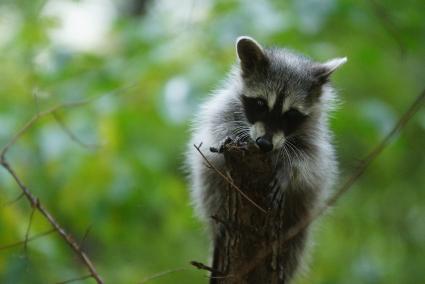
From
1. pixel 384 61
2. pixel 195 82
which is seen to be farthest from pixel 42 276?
pixel 384 61

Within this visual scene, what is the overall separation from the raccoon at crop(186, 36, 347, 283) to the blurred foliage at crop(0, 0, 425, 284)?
11.2 inches

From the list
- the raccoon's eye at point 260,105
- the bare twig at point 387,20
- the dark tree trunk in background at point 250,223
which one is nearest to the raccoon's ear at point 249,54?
the raccoon's eye at point 260,105

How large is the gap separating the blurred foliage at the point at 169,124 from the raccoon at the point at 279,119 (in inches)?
11.2

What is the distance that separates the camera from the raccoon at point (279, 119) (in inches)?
158

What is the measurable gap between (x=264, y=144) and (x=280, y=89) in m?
0.62

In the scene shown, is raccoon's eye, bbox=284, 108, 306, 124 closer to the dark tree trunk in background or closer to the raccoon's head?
the raccoon's head

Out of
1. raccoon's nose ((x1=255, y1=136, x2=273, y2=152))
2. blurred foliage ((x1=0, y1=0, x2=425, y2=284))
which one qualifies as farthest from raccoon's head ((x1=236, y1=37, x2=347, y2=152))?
blurred foliage ((x1=0, y1=0, x2=425, y2=284))

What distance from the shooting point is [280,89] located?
4.00 metres

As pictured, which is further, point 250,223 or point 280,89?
point 280,89

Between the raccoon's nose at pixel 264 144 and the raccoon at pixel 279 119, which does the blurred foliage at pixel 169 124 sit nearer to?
the raccoon at pixel 279 119

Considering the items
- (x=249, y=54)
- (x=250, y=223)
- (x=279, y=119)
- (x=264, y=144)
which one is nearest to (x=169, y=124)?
(x=249, y=54)

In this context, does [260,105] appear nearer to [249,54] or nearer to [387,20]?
[249,54]

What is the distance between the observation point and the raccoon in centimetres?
401

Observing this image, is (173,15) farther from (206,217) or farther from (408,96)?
(206,217)
